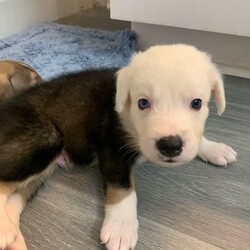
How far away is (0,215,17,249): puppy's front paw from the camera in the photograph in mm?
1192

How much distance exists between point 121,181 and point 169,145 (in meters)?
0.30

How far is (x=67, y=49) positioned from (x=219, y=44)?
1046mm

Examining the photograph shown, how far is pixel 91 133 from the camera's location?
155cm

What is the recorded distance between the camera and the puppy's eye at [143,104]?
1.28 metres

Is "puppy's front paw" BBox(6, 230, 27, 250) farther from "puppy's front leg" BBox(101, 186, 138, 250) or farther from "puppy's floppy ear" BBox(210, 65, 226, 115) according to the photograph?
"puppy's floppy ear" BBox(210, 65, 226, 115)

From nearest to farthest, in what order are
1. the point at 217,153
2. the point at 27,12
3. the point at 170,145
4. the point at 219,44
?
the point at 170,145
the point at 217,153
the point at 219,44
the point at 27,12

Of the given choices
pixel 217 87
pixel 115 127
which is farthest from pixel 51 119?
pixel 217 87

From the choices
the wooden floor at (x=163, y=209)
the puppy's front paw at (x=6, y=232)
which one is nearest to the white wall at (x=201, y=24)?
the wooden floor at (x=163, y=209)

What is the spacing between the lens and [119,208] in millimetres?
1326

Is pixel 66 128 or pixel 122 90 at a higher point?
pixel 122 90

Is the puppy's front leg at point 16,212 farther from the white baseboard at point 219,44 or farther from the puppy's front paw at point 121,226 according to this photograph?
the white baseboard at point 219,44

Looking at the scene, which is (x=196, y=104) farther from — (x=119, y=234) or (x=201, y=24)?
(x=201, y=24)

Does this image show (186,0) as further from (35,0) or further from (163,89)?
(35,0)

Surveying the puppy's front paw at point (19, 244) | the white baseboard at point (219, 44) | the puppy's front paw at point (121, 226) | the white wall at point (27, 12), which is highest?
the puppy's front paw at point (121, 226)
